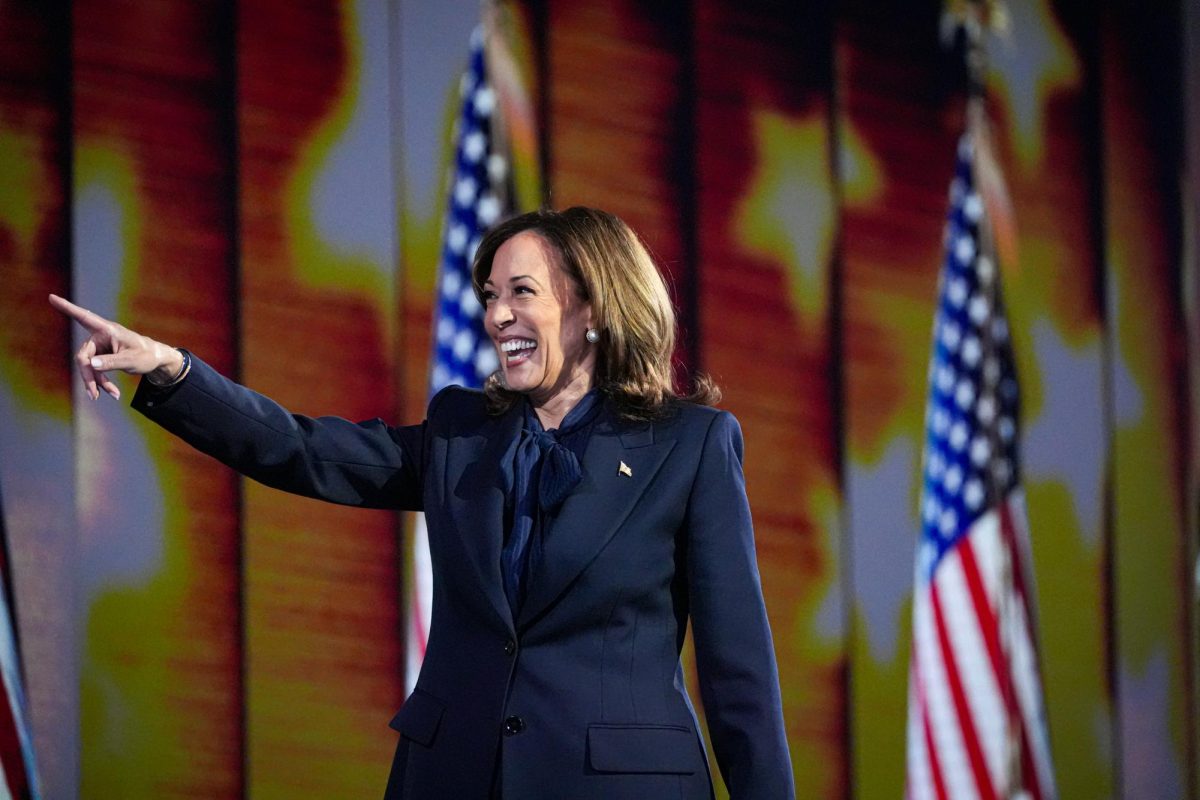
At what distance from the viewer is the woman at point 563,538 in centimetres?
→ 160

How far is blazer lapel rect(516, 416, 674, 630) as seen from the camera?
163 centimetres

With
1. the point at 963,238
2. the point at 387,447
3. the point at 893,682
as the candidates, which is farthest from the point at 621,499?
the point at 963,238

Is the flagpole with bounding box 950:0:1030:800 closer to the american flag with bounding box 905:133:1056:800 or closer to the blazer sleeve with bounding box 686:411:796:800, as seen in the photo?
the american flag with bounding box 905:133:1056:800

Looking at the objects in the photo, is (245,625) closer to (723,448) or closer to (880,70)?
(723,448)

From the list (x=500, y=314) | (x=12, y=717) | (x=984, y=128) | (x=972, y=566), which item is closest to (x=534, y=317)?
(x=500, y=314)

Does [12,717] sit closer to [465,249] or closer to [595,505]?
[465,249]

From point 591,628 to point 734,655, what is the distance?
0.18 m

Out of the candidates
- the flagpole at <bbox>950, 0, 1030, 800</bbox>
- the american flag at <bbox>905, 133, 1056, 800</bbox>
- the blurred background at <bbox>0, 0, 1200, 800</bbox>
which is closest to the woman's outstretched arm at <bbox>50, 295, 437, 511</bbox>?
the blurred background at <bbox>0, 0, 1200, 800</bbox>

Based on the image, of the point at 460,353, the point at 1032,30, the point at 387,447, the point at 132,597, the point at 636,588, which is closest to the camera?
the point at 636,588

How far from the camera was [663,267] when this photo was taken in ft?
11.3

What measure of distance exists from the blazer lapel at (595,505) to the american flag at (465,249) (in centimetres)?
157

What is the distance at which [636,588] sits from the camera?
1.66 meters

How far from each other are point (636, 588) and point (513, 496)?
204mm

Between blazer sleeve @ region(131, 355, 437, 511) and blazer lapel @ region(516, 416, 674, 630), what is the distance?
0.90 ft
